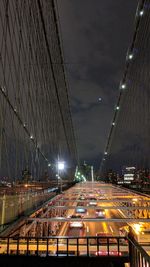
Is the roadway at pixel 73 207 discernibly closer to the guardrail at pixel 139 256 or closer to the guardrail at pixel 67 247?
the guardrail at pixel 67 247

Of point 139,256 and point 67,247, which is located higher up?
point 139,256

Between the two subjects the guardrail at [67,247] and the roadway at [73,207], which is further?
the roadway at [73,207]

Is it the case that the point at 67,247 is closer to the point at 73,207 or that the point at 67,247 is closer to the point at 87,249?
the point at 87,249

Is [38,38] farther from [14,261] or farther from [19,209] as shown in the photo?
[14,261]

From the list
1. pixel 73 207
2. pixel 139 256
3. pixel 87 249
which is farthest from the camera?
pixel 73 207

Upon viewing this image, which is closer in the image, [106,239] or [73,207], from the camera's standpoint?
[106,239]

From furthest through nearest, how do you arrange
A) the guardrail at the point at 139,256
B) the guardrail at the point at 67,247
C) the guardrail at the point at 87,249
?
the guardrail at the point at 67,247 < the guardrail at the point at 87,249 < the guardrail at the point at 139,256

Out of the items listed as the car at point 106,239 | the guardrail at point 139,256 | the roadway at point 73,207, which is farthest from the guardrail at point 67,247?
the guardrail at point 139,256

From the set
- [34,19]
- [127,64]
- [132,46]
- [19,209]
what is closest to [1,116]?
[19,209]

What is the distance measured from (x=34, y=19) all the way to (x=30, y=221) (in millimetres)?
5822

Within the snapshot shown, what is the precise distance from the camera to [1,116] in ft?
16.9

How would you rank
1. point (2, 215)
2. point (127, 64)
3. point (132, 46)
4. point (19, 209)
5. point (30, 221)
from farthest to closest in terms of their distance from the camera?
point (127, 64)
point (132, 46)
point (30, 221)
point (19, 209)
point (2, 215)

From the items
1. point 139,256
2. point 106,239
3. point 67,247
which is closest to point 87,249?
point 67,247

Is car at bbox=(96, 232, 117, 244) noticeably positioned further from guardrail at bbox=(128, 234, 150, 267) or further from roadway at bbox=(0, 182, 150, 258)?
guardrail at bbox=(128, 234, 150, 267)
